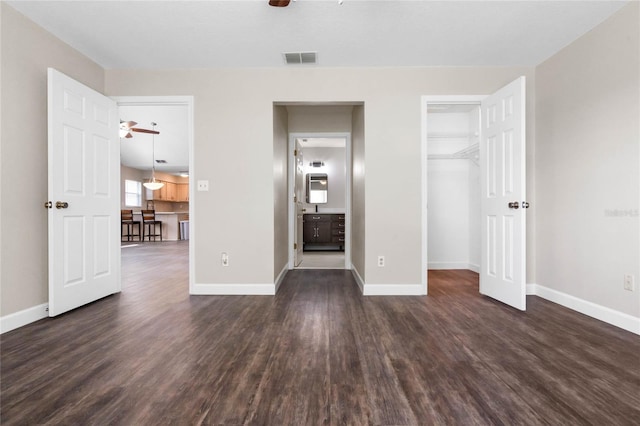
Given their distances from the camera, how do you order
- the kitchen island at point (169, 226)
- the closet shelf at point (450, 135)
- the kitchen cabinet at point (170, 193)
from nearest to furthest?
1. the closet shelf at point (450, 135)
2. the kitchen island at point (169, 226)
3. the kitchen cabinet at point (170, 193)

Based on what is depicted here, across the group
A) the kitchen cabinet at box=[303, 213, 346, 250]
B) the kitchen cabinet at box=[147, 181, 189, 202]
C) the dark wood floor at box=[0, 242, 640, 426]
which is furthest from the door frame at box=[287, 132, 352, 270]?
the kitchen cabinet at box=[147, 181, 189, 202]

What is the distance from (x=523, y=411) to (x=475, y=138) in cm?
403

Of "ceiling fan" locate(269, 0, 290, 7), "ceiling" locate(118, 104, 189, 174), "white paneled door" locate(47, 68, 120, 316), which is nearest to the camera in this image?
"ceiling fan" locate(269, 0, 290, 7)

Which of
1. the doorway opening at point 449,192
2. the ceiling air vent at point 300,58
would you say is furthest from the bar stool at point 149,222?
the doorway opening at point 449,192

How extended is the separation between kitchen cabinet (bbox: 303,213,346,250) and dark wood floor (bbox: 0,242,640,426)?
12.5ft

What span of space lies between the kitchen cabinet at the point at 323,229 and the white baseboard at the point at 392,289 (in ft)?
11.3

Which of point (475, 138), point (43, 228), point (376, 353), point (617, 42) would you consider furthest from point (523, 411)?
point (475, 138)

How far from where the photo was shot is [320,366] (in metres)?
1.64

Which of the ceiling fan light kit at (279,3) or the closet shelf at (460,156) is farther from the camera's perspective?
the closet shelf at (460,156)

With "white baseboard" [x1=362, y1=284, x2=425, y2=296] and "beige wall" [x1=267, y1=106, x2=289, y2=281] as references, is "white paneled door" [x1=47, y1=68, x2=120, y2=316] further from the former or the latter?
"white baseboard" [x1=362, y1=284, x2=425, y2=296]

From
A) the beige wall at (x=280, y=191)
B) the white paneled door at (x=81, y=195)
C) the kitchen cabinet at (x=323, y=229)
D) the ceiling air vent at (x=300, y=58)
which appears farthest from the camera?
the kitchen cabinet at (x=323, y=229)

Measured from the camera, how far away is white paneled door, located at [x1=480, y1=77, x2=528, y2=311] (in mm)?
2576

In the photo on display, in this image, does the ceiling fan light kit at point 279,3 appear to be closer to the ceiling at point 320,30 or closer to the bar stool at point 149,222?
the ceiling at point 320,30

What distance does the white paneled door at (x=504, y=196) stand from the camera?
8.45 ft
